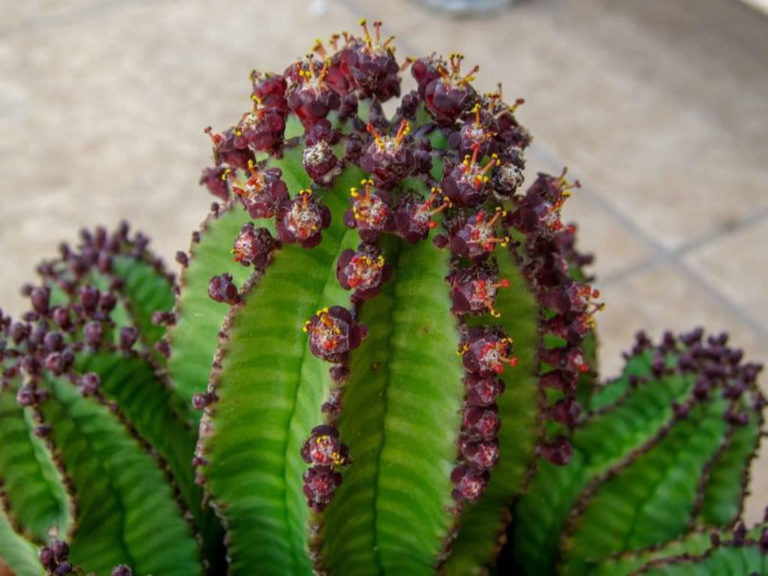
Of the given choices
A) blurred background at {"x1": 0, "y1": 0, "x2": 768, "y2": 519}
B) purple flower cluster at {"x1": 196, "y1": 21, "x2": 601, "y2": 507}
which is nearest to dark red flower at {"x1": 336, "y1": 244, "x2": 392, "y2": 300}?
purple flower cluster at {"x1": 196, "y1": 21, "x2": 601, "y2": 507}

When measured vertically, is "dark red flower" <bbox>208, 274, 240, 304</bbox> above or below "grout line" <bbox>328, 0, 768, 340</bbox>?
below

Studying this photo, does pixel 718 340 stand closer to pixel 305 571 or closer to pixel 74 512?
pixel 305 571

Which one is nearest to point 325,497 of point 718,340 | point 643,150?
point 718,340

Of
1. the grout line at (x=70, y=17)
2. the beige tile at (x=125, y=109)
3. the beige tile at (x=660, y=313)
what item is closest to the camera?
the beige tile at (x=660, y=313)

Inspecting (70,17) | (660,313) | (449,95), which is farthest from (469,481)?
(70,17)

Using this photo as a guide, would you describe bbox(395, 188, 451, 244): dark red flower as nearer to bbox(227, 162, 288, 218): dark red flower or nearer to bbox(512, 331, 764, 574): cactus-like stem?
bbox(227, 162, 288, 218): dark red flower

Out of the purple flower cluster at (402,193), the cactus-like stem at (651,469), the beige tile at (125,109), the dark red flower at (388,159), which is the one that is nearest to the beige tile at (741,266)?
the beige tile at (125,109)

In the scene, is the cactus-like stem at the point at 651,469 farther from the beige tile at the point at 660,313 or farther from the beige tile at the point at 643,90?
the beige tile at the point at 643,90
